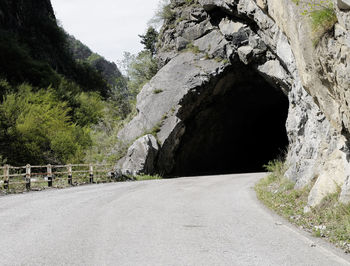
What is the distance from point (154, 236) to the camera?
22.4 ft

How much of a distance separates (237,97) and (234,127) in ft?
14.7

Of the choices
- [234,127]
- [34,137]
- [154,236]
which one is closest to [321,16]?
[154,236]

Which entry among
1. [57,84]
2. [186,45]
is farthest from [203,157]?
[57,84]

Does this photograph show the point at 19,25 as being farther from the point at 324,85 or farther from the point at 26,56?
the point at 324,85

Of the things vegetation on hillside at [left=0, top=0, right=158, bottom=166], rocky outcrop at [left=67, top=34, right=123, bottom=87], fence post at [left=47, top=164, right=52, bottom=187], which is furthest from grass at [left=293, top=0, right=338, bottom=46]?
rocky outcrop at [left=67, top=34, right=123, bottom=87]

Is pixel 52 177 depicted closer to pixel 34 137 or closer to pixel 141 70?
pixel 34 137

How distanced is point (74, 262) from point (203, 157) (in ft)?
87.2

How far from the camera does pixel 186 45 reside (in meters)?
29.9

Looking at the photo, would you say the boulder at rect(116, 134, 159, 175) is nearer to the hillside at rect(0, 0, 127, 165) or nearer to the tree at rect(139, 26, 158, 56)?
the hillside at rect(0, 0, 127, 165)

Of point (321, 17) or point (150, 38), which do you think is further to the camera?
point (150, 38)

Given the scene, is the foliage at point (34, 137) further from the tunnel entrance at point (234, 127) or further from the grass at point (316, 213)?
the grass at point (316, 213)

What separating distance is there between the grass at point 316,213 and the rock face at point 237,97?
36 centimetres

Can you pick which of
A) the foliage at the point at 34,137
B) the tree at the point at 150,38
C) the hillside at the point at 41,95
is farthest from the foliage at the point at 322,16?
the tree at the point at 150,38

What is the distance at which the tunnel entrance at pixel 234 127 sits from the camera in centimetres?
2823
